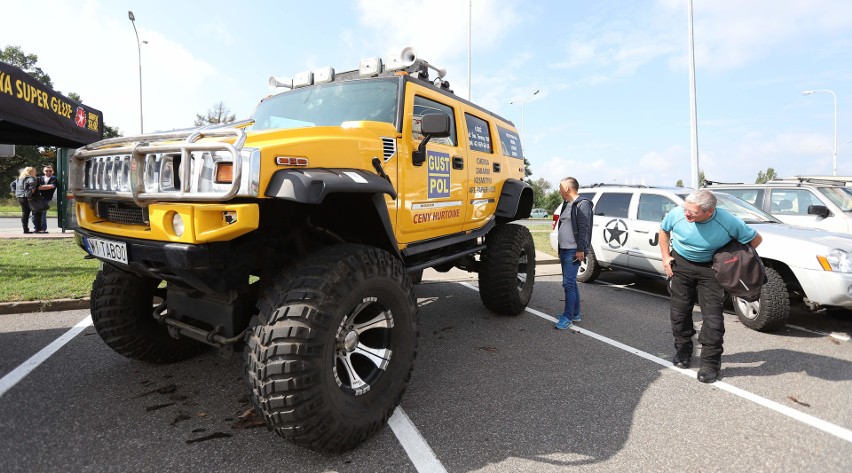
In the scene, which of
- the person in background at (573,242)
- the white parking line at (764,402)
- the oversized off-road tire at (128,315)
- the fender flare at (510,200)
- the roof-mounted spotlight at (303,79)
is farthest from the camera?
the fender flare at (510,200)

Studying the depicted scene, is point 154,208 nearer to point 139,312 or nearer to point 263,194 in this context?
point 263,194

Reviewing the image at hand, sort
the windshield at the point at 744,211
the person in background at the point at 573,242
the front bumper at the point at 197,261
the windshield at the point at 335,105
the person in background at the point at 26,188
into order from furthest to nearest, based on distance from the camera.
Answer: the person in background at the point at 26,188 < the windshield at the point at 744,211 < the person in background at the point at 573,242 < the windshield at the point at 335,105 < the front bumper at the point at 197,261

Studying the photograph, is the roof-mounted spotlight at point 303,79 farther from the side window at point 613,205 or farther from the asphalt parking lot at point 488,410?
the side window at point 613,205

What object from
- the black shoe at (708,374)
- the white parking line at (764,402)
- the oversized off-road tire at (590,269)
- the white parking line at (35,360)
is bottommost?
the white parking line at (764,402)

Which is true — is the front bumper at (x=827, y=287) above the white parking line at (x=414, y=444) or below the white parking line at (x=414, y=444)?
above

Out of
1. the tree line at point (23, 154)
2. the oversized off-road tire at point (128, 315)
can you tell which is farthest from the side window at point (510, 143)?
the tree line at point (23, 154)

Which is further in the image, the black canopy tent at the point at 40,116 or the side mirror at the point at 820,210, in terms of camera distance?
the side mirror at the point at 820,210

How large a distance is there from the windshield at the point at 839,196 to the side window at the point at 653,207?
3.46 m

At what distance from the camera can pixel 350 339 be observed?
2447mm

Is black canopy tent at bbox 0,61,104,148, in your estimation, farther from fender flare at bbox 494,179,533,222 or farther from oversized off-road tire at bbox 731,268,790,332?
oversized off-road tire at bbox 731,268,790,332

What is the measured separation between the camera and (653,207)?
6.31 metres

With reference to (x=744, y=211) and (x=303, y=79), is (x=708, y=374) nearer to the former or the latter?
(x=744, y=211)

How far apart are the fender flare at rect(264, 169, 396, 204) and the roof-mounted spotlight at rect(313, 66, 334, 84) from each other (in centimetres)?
156

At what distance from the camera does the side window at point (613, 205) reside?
6.75m
